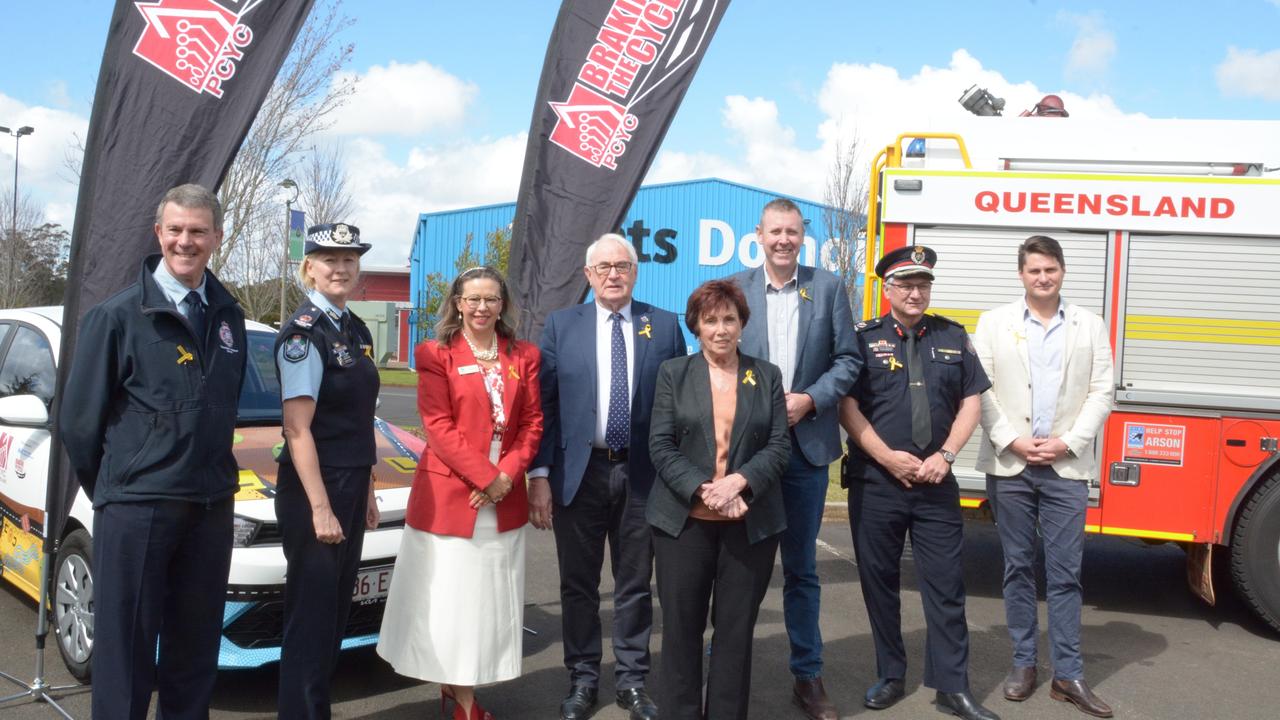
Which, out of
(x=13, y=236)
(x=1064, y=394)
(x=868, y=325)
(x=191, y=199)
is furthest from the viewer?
(x=13, y=236)

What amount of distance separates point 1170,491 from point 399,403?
693 inches

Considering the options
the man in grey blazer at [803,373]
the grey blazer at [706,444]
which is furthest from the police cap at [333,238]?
the man in grey blazer at [803,373]

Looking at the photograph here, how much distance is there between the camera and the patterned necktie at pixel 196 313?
3465mm

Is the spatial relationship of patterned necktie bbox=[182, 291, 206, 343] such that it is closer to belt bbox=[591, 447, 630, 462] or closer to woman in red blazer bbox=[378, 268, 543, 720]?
woman in red blazer bbox=[378, 268, 543, 720]

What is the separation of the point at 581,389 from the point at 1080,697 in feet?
9.07

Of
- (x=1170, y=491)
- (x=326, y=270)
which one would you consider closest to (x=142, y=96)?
(x=326, y=270)

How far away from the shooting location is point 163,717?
3549 millimetres

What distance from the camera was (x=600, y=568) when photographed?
4.54 meters

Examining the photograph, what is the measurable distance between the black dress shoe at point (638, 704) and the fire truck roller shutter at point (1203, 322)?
3.47 meters

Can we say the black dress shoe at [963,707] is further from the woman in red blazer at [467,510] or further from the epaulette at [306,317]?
the epaulette at [306,317]

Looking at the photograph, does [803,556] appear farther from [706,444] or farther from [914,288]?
[914,288]

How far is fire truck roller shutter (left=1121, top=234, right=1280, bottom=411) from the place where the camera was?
5.86 metres

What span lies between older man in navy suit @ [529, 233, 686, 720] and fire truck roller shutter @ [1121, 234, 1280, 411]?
3214 millimetres

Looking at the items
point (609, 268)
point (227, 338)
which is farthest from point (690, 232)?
point (227, 338)
